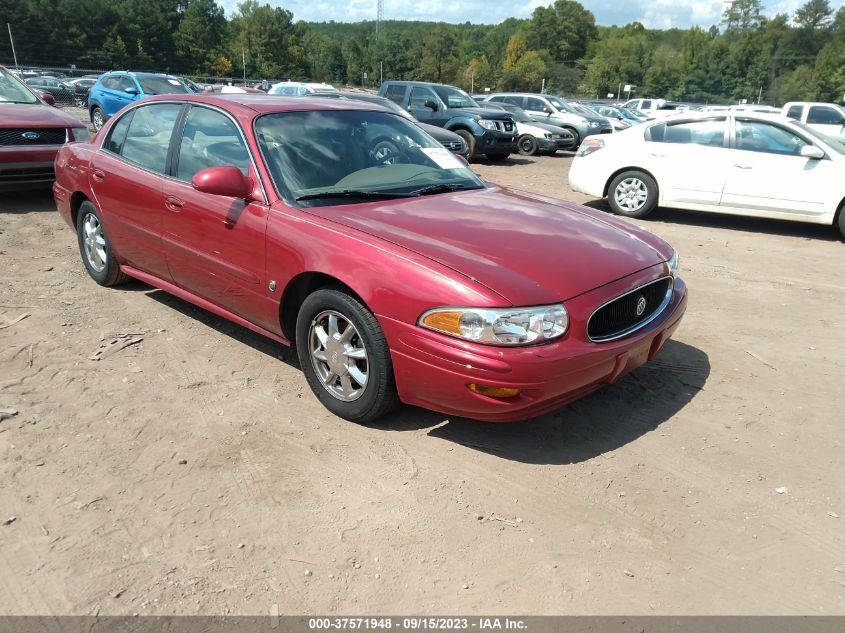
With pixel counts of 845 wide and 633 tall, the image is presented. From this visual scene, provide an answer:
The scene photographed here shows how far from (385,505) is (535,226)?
1717 mm

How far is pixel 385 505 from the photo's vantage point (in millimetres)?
2902

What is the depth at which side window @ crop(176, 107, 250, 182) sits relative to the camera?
3.94m

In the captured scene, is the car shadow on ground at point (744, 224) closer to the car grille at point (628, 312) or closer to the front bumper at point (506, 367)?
the car grille at point (628, 312)

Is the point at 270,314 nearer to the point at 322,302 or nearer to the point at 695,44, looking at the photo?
the point at 322,302

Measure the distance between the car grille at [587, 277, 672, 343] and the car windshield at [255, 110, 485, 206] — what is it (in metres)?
1.41

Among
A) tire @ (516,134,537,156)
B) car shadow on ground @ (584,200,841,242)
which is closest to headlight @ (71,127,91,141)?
car shadow on ground @ (584,200,841,242)

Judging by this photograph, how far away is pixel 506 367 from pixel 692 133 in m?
7.34

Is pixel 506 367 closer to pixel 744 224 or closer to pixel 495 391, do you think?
pixel 495 391

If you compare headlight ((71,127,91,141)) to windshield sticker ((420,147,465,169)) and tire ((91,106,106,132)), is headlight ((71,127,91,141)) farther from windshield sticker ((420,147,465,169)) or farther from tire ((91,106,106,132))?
tire ((91,106,106,132))

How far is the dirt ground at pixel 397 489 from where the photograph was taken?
245 cm

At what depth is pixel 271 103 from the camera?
13.9 feet

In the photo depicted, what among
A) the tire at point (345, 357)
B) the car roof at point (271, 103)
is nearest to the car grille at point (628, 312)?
the tire at point (345, 357)

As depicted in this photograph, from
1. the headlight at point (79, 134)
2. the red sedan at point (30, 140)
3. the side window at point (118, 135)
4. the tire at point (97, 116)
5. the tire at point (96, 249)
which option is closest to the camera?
the side window at point (118, 135)

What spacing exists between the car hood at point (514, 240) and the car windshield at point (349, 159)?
0.17m
